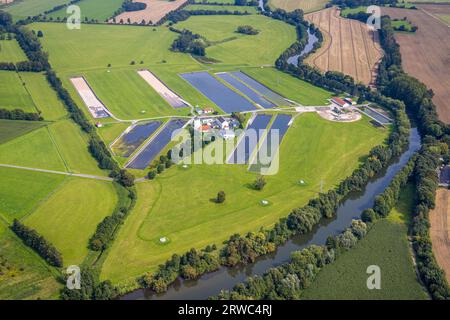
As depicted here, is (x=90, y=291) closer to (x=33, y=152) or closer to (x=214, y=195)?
(x=214, y=195)

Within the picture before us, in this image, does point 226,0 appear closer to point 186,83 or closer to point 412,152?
point 186,83

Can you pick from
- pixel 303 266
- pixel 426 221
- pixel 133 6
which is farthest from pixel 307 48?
pixel 303 266

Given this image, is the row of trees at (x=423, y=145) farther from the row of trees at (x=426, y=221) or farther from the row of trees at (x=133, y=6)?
the row of trees at (x=133, y=6)

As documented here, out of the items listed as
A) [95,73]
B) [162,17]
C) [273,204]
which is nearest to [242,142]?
[273,204]

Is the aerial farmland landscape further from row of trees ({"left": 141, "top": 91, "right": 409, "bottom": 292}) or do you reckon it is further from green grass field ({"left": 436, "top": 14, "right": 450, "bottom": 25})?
green grass field ({"left": 436, "top": 14, "right": 450, "bottom": 25})

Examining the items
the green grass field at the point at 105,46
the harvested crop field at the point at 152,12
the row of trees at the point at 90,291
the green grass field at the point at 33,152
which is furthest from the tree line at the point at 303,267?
the harvested crop field at the point at 152,12

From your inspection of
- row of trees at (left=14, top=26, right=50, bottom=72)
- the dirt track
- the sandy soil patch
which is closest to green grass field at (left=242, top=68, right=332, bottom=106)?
the sandy soil patch

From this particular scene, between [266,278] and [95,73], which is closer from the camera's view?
[266,278]
